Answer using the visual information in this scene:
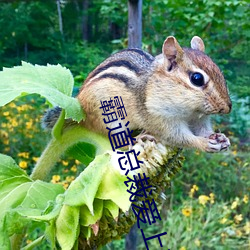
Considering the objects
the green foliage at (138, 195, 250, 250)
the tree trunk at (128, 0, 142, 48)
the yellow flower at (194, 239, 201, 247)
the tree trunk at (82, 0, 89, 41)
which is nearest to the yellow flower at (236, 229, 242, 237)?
the green foliage at (138, 195, 250, 250)

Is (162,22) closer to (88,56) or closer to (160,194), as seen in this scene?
(88,56)

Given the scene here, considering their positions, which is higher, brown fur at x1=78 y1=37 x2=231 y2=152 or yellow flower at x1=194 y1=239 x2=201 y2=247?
brown fur at x1=78 y1=37 x2=231 y2=152

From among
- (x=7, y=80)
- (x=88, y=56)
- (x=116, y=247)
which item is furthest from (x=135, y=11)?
(x=88, y=56)

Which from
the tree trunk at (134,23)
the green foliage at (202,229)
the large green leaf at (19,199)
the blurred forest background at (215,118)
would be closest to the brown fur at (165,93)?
the large green leaf at (19,199)

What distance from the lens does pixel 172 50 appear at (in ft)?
2.19

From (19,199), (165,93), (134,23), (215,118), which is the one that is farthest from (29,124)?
(19,199)

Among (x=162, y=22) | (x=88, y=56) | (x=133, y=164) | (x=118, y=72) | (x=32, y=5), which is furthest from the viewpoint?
(x=32, y=5)

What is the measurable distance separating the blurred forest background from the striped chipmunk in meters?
0.41

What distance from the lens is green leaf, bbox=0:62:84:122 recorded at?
524 millimetres

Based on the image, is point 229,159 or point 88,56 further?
point 88,56

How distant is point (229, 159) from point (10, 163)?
88.0 inches

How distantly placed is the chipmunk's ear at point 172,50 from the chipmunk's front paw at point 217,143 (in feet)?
0.44

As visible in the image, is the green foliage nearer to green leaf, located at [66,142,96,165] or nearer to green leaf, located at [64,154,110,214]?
green leaf, located at [66,142,96,165]

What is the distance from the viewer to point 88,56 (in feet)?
9.68
